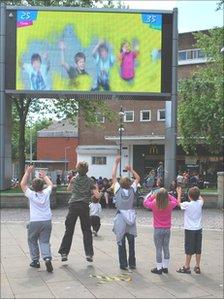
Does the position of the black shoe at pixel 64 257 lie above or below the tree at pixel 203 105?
below

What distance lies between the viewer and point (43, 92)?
949 inches

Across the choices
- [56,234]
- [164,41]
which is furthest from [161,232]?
[164,41]

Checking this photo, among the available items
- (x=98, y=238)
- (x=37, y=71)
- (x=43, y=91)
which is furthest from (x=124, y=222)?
(x=37, y=71)

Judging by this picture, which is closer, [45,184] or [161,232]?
[161,232]

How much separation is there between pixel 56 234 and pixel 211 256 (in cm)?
448

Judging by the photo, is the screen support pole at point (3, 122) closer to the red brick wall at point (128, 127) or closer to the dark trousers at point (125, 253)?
the dark trousers at point (125, 253)

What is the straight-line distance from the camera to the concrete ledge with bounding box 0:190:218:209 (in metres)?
22.0

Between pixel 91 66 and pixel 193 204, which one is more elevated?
pixel 91 66

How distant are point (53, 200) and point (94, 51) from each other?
6452 mm

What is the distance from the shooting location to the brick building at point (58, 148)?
69875 mm

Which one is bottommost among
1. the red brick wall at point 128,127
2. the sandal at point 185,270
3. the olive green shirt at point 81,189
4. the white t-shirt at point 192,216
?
the sandal at point 185,270

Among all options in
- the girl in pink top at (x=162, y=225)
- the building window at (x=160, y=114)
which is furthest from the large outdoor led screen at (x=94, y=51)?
the building window at (x=160, y=114)

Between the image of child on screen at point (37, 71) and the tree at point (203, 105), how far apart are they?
17.3m

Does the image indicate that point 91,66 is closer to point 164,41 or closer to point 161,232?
point 164,41
